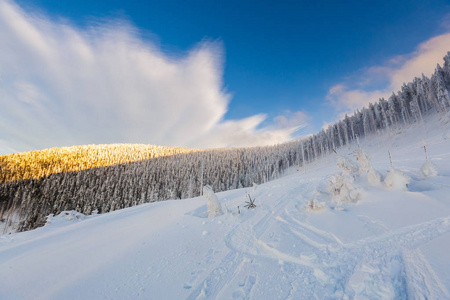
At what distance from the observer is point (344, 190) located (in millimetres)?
8633

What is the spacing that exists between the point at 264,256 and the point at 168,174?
255 ft

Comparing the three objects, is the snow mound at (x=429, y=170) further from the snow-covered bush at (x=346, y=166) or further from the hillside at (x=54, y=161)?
the hillside at (x=54, y=161)

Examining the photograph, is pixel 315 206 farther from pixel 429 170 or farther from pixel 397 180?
pixel 429 170

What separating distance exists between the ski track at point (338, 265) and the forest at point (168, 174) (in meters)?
57.4

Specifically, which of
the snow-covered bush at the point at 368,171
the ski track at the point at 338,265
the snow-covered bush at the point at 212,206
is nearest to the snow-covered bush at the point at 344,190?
the snow-covered bush at the point at 368,171

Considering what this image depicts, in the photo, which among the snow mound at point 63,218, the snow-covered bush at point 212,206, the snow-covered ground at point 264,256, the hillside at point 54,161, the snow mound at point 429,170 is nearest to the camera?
the snow-covered ground at point 264,256

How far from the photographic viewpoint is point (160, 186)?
236 feet

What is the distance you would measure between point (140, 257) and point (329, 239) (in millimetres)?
6055

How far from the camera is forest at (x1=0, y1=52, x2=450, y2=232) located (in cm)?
4853

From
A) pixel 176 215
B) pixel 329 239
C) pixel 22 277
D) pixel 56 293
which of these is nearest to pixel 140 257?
pixel 56 293

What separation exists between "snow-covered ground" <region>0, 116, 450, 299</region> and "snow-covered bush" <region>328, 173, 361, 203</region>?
0.21m

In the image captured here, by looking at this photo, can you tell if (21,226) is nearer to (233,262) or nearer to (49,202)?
(49,202)

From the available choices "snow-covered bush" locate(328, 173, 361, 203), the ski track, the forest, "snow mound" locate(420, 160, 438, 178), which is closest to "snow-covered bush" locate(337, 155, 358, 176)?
"snow-covered bush" locate(328, 173, 361, 203)

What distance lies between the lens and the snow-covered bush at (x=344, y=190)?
27.6ft
